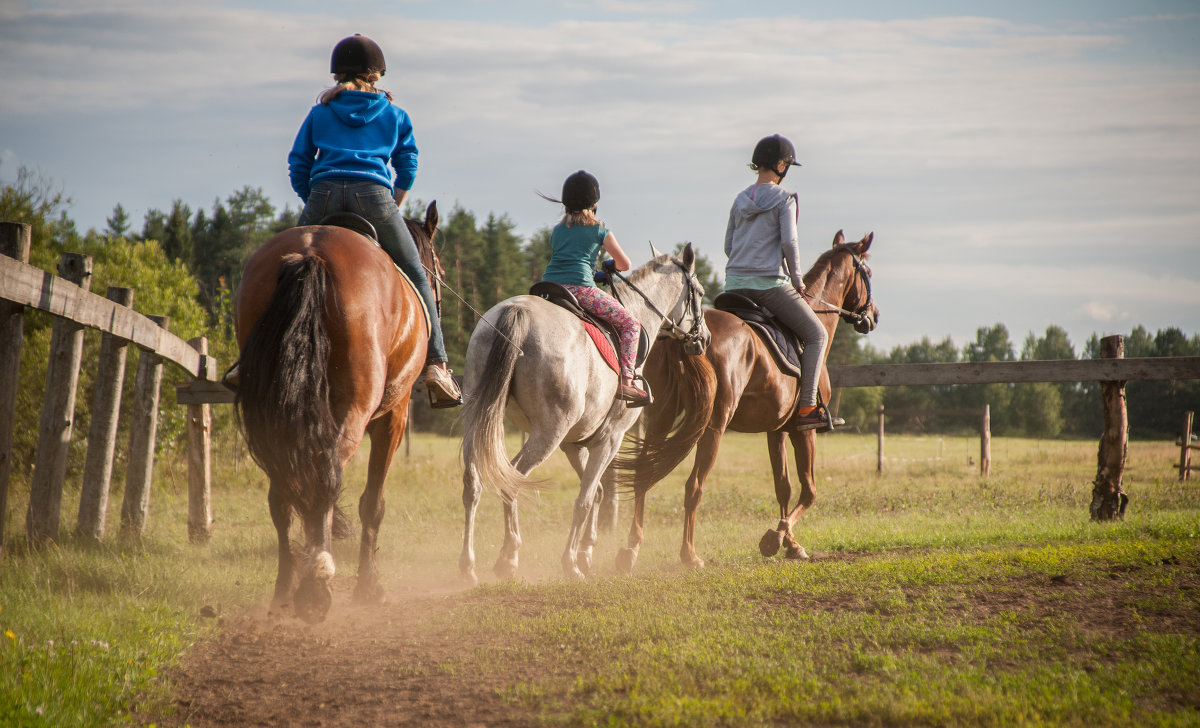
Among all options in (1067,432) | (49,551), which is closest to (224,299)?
(49,551)

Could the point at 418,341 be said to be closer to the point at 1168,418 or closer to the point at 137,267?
the point at 137,267

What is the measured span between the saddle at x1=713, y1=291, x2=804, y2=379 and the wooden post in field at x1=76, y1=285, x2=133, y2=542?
18.9ft

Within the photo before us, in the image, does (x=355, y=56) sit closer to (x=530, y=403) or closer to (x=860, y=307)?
(x=530, y=403)

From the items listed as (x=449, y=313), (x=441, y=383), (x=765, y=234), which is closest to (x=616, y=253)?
(x=765, y=234)

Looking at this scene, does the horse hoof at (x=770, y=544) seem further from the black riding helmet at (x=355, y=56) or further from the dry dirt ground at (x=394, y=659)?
the black riding helmet at (x=355, y=56)

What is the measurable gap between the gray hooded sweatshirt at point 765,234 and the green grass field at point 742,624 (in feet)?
9.02

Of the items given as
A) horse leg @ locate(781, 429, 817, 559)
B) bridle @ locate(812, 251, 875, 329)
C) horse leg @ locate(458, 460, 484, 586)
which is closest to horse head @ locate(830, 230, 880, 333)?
bridle @ locate(812, 251, 875, 329)

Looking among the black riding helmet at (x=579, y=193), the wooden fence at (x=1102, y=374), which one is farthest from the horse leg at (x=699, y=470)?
the wooden fence at (x=1102, y=374)

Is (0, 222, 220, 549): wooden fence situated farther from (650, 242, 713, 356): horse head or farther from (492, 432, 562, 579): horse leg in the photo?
(650, 242, 713, 356): horse head

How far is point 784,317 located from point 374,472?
14.1ft

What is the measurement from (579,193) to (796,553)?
382cm

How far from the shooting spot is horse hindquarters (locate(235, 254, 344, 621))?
157 inches

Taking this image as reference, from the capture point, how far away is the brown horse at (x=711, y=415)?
7.36m

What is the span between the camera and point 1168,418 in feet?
238
